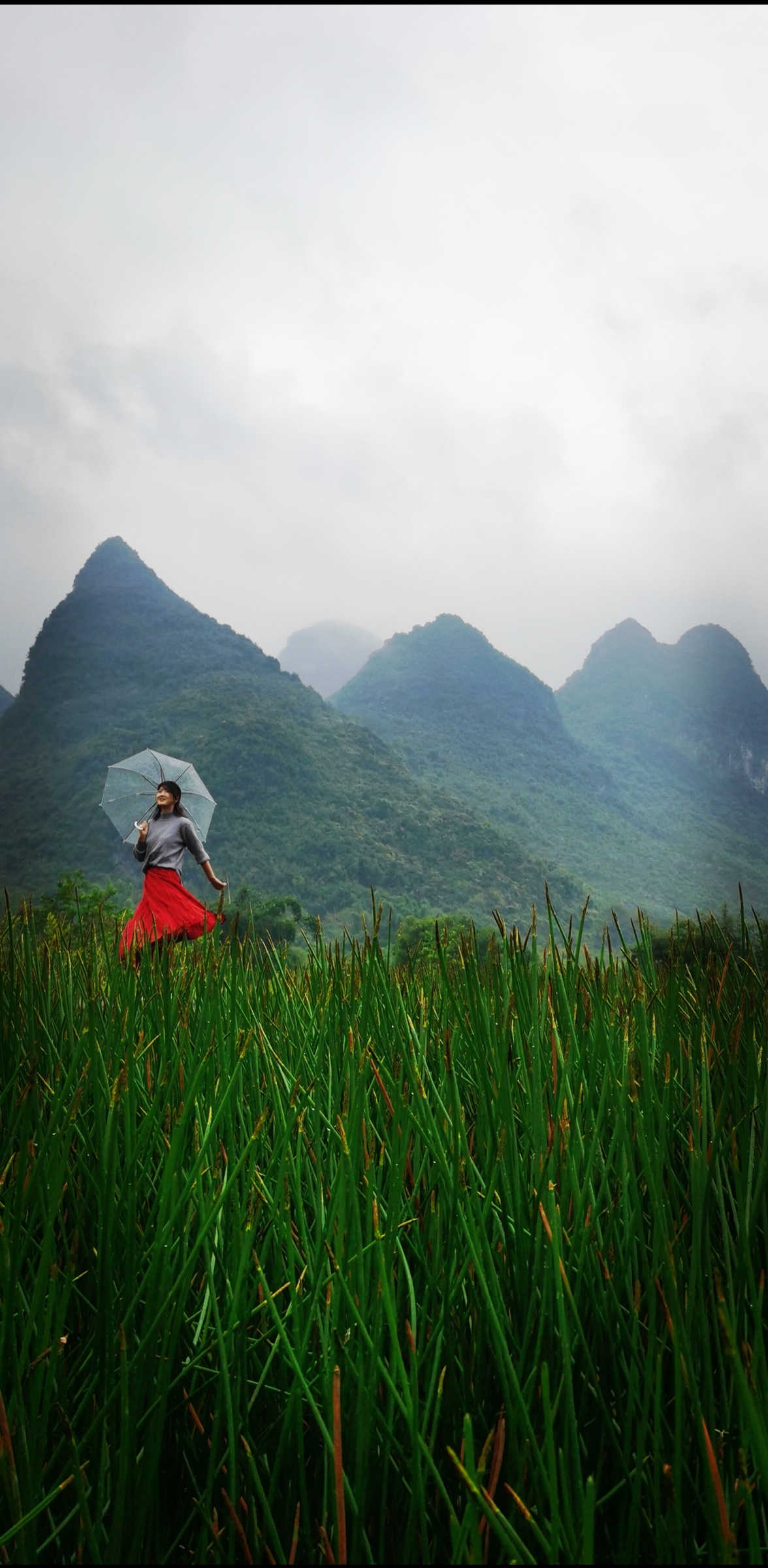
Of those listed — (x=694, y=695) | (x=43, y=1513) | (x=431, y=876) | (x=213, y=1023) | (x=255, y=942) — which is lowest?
(x=43, y=1513)

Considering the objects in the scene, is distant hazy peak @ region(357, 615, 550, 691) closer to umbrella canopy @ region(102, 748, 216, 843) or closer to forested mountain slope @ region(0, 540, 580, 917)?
forested mountain slope @ region(0, 540, 580, 917)

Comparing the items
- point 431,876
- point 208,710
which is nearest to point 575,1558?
point 431,876

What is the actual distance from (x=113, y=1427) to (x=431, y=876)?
57.5 metres

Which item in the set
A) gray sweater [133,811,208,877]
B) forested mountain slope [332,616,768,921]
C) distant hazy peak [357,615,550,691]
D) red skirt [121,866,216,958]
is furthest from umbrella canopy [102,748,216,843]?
distant hazy peak [357,615,550,691]

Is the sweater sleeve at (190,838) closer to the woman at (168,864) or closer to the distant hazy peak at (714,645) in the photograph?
the woman at (168,864)

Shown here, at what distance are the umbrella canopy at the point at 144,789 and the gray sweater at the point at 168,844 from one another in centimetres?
216

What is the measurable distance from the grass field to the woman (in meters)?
3.60

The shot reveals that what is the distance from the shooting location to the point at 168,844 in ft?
18.9

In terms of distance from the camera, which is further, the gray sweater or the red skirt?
the gray sweater

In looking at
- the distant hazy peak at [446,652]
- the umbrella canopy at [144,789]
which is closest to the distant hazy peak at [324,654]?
the distant hazy peak at [446,652]

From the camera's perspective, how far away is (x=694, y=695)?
109m

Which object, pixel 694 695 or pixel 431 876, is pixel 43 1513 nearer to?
pixel 431 876

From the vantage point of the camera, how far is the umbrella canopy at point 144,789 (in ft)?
26.8

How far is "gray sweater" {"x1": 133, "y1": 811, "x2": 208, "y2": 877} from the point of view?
5.68 m
